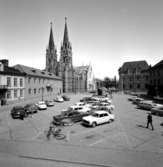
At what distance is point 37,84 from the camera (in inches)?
1702

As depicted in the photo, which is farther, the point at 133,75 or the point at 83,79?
the point at 83,79

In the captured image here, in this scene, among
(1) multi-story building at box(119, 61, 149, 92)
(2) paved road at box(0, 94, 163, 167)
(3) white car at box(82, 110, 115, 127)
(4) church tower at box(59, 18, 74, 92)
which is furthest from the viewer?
(4) church tower at box(59, 18, 74, 92)

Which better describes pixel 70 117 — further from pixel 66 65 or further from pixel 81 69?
pixel 81 69

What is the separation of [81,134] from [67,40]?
73474 mm

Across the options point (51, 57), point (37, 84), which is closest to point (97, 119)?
point (37, 84)

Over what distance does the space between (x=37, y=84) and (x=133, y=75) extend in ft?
175

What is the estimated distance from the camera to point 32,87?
134ft

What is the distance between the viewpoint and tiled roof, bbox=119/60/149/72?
7281 cm

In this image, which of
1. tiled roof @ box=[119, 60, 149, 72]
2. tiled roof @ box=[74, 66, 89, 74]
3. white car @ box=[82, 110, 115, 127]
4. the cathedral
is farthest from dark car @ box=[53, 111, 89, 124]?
tiled roof @ box=[74, 66, 89, 74]

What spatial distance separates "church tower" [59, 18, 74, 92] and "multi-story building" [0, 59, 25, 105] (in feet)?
126

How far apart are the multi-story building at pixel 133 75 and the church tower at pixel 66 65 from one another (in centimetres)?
3024

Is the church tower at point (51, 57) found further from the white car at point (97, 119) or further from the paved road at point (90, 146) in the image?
the paved road at point (90, 146)

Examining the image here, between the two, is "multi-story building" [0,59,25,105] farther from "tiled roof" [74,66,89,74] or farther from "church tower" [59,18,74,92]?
"tiled roof" [74,66,89,74]

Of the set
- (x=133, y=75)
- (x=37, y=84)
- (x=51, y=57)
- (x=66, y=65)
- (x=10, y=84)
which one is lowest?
(x=10, y=84)
